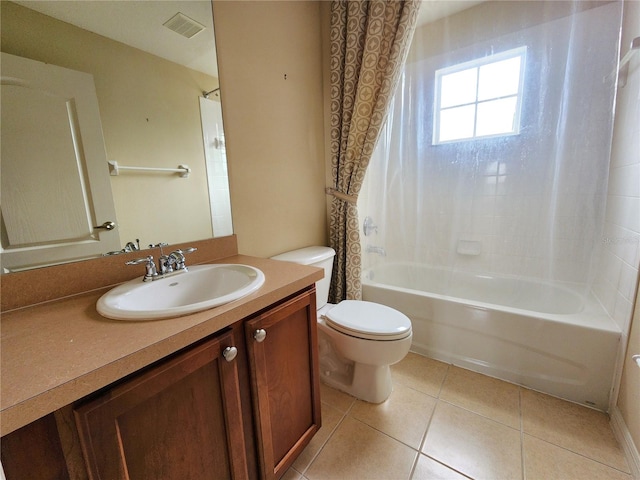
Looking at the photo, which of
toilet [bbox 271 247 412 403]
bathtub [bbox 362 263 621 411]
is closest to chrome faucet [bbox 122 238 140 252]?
toilet [bbox 271 247 412 403]

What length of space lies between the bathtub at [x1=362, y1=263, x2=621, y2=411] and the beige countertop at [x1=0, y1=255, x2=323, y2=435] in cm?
127

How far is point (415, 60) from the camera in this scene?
1.75m

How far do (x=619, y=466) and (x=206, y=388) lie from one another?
1.60 meters

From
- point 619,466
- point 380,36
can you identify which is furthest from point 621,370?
point 380,36

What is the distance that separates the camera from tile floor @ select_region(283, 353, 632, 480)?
1.05m

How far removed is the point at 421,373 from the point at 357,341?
2.12ft

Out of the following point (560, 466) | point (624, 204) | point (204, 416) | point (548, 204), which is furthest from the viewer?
point (548, 204)

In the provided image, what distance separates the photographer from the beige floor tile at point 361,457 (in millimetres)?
1056

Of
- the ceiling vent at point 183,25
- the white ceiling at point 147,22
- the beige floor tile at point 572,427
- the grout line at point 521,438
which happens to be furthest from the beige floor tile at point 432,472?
the ceiling vent at point 183,25

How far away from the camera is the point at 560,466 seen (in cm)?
104

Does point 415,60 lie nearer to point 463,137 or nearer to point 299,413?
point 463,137

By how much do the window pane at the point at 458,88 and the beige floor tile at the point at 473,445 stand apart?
1.83 m

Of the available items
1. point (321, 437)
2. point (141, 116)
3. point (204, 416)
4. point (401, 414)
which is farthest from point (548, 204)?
point (141, 116)

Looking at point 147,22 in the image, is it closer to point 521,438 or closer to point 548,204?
point 548,204
